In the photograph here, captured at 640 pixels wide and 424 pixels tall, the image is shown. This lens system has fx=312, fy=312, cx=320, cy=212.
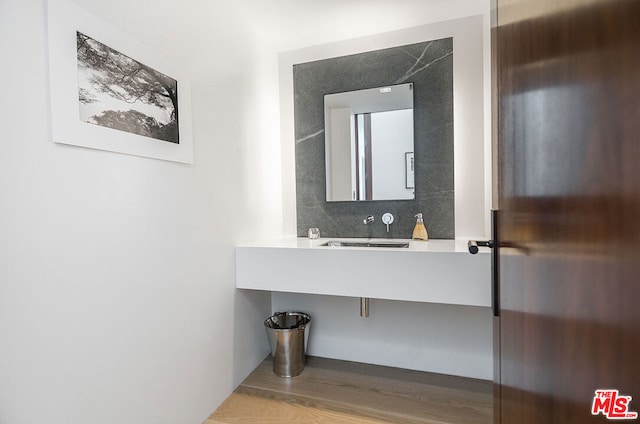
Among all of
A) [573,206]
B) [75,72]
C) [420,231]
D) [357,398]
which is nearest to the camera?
[573,206]

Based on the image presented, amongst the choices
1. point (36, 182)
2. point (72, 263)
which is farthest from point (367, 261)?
point (36, 182)

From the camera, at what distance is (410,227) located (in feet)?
7.30

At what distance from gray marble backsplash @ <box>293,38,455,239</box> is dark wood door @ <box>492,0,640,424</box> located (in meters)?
1.45

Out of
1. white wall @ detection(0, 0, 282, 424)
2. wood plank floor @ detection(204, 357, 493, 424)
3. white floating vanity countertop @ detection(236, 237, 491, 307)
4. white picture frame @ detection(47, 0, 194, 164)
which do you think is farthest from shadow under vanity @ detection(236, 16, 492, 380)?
white picture frame @ detection(47, 0, 194, 164)

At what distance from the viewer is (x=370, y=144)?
2.27 m

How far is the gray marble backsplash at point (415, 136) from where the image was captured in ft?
6.98

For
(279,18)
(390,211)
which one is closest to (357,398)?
(390,211)

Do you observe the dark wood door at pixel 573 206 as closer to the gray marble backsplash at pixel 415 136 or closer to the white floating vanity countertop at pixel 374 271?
the white floating vanity countertop at pixel 374 271

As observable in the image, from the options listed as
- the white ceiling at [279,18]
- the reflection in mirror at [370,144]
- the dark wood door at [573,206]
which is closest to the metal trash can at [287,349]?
the reflection in mirror at [370,144]

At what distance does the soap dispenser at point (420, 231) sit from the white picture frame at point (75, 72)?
5.26 feet

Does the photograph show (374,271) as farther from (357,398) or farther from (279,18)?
(279,18)

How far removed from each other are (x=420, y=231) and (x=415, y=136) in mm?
666

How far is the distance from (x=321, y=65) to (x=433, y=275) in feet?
5.72

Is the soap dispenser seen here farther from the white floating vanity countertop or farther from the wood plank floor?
the wood plank floor
